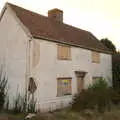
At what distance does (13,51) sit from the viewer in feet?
49.6

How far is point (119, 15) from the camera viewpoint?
59.8 ft

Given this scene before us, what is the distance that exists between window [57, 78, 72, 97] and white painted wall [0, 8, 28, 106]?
131 inches

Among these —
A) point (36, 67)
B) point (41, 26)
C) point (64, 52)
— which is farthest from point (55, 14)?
point (36, 67)

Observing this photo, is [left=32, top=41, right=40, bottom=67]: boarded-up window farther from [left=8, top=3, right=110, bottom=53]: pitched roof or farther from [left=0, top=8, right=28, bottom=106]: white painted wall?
[left=0, top=8, right=28, bottom=106]: white painted wall

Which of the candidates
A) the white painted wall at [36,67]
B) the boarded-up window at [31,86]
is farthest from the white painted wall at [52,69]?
the boarded-up window at [31,86]

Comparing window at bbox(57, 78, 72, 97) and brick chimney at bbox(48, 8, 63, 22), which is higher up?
brick chimney at bbox(48, 8, 63, 22)

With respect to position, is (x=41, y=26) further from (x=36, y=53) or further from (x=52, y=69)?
(x=52, y=69)

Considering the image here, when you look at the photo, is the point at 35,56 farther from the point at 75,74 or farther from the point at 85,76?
the point at 85,76

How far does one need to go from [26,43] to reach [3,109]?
5.36m

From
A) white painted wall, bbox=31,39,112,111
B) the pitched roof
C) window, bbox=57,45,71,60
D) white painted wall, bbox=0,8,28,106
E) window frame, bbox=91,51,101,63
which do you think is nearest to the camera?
white painted wall, bbox=31,39,112,111

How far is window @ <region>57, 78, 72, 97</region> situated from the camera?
621 inches

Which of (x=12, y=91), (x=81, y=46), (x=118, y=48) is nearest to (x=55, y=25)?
(x=81, y=46)

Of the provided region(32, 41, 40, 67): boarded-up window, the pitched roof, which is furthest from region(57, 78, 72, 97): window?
the pitched roof

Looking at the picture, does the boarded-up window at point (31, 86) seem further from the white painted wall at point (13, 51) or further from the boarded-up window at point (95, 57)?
the boarded-up window at point (95, 57)
